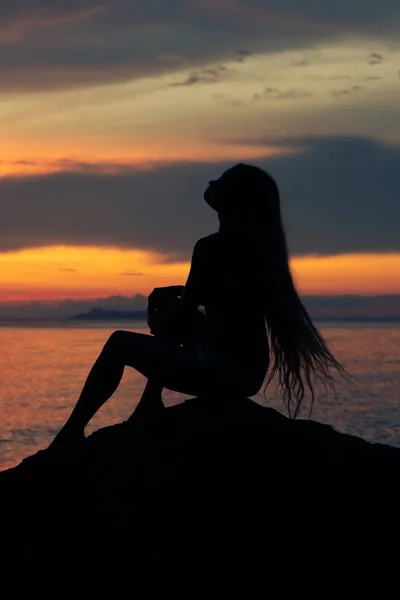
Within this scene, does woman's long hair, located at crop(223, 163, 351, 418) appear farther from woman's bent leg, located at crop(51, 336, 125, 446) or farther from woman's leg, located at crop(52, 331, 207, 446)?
woman's bent leg, located at crop(51, 336, 125, 446)

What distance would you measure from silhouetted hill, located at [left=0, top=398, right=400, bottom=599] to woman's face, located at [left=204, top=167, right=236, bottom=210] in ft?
5.37

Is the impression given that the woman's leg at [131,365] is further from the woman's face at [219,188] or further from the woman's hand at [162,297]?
the woman's face at [219,188]

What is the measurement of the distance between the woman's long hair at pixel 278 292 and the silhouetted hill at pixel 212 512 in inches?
20.0

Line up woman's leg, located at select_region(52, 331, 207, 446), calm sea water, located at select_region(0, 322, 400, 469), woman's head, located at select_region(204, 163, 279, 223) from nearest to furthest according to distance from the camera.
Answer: woman's head, located at select_region(204, 163, 279, 223) < woman's leg, located at select_region(52, 331, 207, 446) < calm sea water, located at select_region(0, 322, 400, 469)

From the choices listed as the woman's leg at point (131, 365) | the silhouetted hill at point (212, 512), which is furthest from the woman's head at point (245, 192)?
the silhouetted hill at point (212, 512)

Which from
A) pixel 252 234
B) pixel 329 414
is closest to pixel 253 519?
pixel 252 234

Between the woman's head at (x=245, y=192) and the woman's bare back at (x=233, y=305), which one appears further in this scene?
the woman's bare back at (x=233, y=305)

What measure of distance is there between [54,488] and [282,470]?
1.79 meters

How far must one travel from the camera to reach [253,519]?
7348mm

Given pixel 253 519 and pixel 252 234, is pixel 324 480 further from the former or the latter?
pixel 252 234

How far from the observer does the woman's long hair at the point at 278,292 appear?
7.74 meters

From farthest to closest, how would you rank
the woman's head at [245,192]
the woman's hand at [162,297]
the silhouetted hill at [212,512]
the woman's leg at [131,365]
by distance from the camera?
the woman's hand at [162,297] < the woman's leg at [131,365] < the woman's head at [245,192] < the silhouetted hill at [212,512]

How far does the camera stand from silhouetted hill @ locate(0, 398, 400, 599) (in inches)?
278

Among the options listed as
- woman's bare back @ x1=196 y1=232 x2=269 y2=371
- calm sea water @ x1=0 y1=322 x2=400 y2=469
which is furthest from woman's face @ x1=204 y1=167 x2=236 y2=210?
calm sea water @ x1=0 y1=322 x2=400 y2=469
